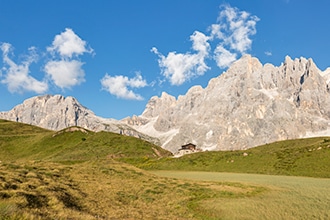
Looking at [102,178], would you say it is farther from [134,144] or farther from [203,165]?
[134,144]

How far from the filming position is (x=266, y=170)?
6631 cm

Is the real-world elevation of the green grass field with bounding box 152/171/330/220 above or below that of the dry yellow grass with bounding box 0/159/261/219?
below

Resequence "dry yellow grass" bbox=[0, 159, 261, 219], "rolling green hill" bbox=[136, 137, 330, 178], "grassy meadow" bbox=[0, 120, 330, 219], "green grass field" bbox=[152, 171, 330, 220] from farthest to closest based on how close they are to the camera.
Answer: "rolling green hill" bbox=[136, 137, 330, 178]
"green grass field" bbox=[152, 171, 330, 220]
"grassy meadow" bbox=[0, 120, 330, 219]
"dry yellow grass" bbox=[0, 159, 261, 219]

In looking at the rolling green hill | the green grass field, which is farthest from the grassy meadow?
the rolling green hill

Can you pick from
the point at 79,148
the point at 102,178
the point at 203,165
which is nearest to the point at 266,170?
the point at 203,165

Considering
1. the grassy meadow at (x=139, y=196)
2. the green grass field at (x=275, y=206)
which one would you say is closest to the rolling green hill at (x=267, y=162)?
the grassy meadow at (x=139, y=196)

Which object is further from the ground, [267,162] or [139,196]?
[267,162]

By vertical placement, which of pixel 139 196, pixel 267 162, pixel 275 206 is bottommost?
pixel 275 206

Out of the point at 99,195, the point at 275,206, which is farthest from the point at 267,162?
Result: the point at 99,195

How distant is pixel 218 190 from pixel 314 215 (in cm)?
1291

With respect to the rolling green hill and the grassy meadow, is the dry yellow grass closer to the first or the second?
the grassy meadow

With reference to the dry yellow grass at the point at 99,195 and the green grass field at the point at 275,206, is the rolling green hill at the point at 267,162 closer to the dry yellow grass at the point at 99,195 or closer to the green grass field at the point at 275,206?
→ the green grass field at the point at 275,206

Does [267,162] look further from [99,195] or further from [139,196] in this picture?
[99,195]

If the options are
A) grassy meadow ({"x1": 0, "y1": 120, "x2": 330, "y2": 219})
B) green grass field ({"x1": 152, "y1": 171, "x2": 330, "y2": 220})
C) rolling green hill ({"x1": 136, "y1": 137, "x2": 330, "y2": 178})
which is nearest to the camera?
grassy meadow ({"x1": 0, "y1": 120, "x2": 330, "y2": 219})
